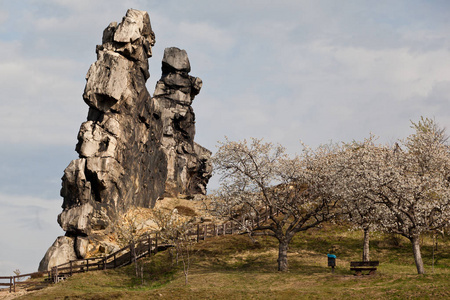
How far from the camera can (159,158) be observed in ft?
275

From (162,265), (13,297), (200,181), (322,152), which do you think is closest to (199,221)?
(162,265)

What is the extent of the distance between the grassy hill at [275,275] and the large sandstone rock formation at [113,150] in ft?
41.1

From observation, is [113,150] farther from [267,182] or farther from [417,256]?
[417,256]

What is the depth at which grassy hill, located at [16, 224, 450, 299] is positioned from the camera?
3247cm

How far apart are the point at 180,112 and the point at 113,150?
3981 centimetres

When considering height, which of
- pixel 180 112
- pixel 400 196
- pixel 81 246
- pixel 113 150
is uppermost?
pixel 180 112

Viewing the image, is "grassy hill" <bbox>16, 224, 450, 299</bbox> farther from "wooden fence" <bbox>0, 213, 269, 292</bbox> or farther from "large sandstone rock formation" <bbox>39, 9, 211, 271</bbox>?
"large sandstone rock formation" <bbox>39, 9, 211, 271</bbox>

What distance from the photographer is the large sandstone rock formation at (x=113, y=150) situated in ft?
191

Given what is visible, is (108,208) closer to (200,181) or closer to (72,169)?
(72,169)

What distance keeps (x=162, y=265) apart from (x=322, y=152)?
2004 centimetres

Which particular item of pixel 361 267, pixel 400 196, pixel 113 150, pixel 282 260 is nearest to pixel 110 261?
pixel 113 150

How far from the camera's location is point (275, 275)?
39562 millimetres

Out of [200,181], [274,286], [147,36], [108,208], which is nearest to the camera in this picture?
[274,286]

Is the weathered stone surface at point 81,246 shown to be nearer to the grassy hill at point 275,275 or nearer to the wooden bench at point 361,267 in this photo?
the grassy hill at point 275,275
